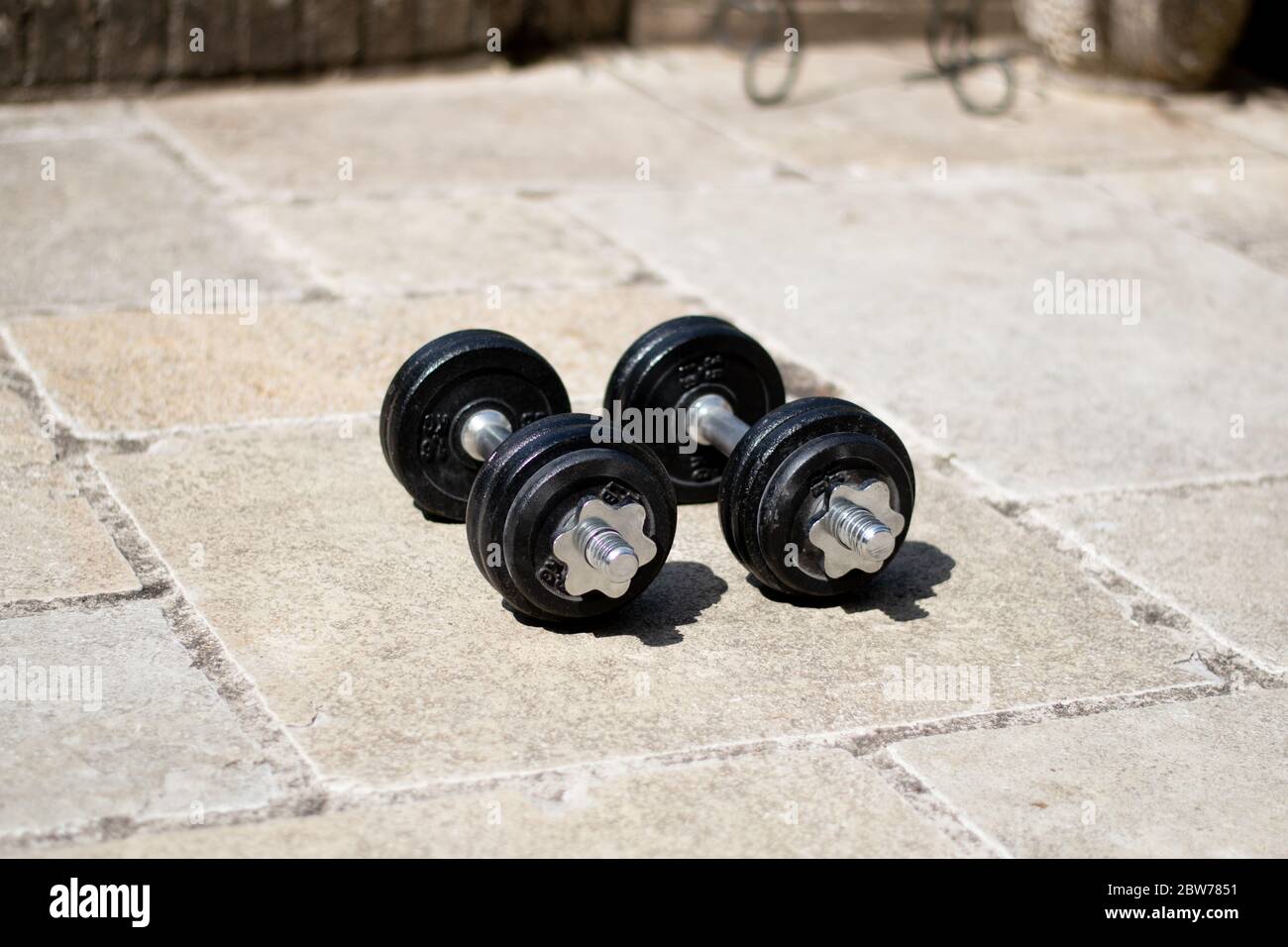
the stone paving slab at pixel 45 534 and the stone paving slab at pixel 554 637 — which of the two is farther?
the stone paving slab at pixel 45 534

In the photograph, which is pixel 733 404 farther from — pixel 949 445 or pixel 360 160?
pixel 360 160

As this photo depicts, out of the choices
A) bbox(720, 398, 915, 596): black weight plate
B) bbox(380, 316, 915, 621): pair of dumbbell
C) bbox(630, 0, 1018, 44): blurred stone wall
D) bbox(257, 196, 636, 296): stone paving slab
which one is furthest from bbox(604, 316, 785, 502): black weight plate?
bbox(630, 0, 1018, 44): blurred stone wall

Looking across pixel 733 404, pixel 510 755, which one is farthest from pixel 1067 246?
pixel 510 755

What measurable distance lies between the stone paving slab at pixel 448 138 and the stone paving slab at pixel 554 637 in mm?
2791

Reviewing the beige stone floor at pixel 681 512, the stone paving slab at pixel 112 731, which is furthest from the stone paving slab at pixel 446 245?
the stone paving slab at pixel 112 731

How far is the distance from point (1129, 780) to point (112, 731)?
2073mm

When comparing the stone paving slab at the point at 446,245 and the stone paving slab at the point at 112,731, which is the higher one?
the stone paving slab at the point at 446,245

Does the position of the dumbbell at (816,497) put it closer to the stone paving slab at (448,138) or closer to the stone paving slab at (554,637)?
the stone paving slab at (554,637)

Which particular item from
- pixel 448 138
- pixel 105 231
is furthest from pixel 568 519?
pixel 448 138

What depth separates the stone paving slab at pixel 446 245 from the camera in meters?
5.86

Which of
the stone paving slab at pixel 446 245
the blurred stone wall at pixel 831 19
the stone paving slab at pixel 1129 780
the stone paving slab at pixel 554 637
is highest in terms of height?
the blurred stone wall at pixel 831 19

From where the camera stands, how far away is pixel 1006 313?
232 inches

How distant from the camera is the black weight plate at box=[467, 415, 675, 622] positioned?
3.44 m
